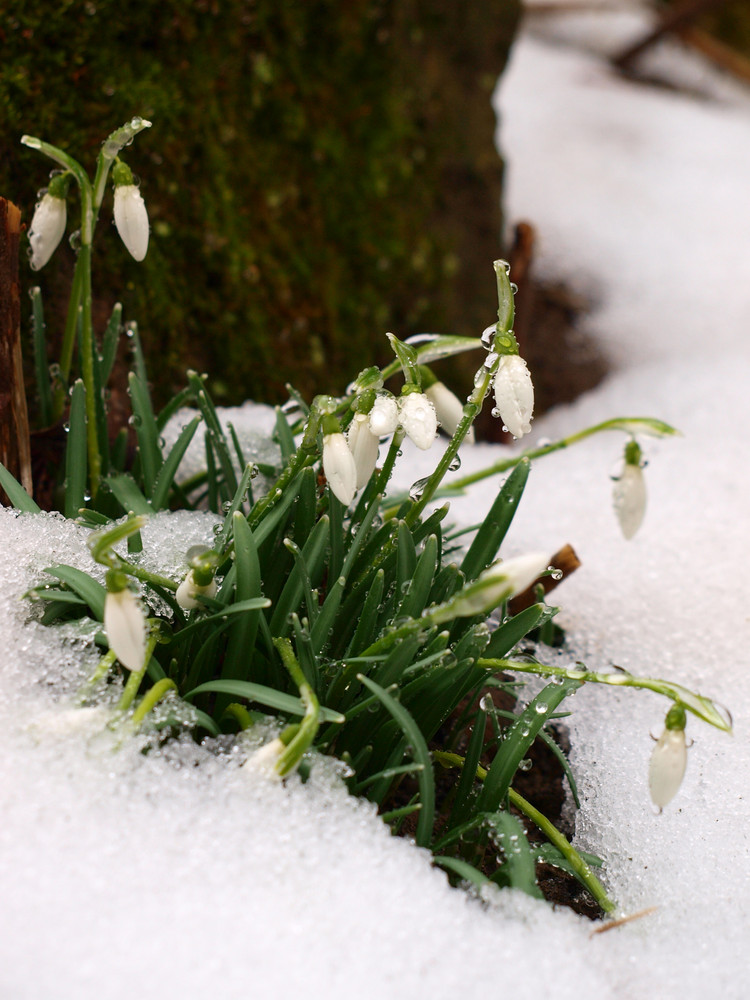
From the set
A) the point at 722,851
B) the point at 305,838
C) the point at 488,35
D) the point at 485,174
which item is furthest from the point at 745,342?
the point at 305,838

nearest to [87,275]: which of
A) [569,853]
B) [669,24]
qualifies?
[569,853]

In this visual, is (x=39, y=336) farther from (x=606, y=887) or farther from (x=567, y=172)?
(x=567, y=172)

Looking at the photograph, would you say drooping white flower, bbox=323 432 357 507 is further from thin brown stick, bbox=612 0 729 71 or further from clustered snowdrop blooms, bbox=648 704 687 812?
thin brown stick, bbox=612 0 729 71

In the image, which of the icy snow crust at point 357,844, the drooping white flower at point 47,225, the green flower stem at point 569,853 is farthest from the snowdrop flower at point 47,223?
the green flower stem at point 569,853

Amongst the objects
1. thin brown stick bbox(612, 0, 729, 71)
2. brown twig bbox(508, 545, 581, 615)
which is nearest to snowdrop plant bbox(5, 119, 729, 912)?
brown twig bbox(508, 545, 581, 615)

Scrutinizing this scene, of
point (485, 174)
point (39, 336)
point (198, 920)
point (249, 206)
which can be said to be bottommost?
point (198, 920)

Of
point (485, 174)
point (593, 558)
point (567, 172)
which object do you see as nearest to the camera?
point (593, 558)
